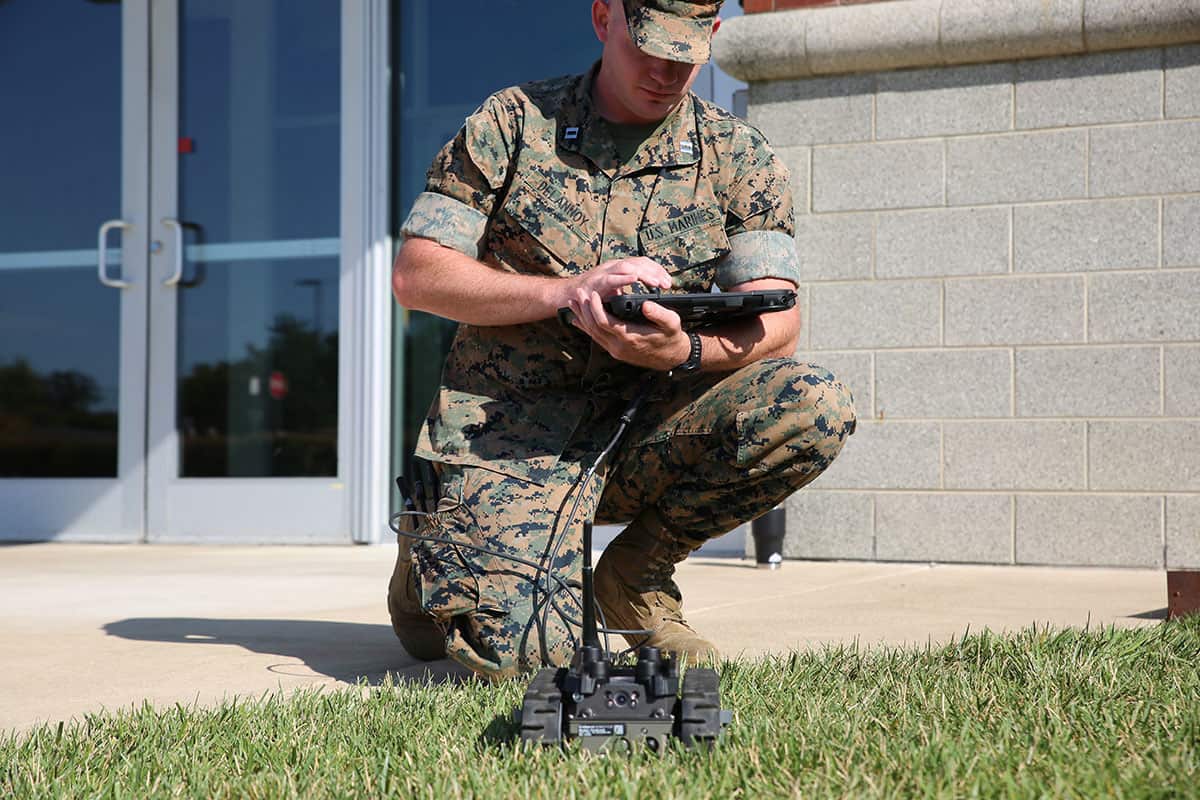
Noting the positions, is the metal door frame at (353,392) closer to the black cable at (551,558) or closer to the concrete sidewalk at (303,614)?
the concrete sidewalk at (303,614)

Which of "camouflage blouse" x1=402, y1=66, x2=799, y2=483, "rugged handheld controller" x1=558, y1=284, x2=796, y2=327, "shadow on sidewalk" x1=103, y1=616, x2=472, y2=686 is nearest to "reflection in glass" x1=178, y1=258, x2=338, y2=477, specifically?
"shadow on sidewalk" x1=103, y1=616, x2=472, y2=686

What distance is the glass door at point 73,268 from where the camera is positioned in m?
6.21

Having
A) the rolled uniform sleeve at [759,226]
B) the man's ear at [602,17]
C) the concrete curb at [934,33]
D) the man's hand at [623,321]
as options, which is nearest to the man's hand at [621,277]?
the man's hand at [623,321]

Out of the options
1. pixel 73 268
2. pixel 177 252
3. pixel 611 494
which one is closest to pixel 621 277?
pixel 611 494

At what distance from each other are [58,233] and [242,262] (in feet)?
3.33

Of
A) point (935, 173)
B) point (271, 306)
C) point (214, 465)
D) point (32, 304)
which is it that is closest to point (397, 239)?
point (271, 306)

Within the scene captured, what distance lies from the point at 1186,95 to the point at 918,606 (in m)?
→ 2.18

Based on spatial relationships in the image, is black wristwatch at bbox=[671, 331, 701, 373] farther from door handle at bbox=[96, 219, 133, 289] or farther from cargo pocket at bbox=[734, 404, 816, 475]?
door handle at bbox=[96, 219, 133, 289]

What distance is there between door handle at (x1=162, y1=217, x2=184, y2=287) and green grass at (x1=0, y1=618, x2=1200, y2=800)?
428cm

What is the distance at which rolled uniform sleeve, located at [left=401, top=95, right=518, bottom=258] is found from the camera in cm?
265

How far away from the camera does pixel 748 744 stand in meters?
1.69

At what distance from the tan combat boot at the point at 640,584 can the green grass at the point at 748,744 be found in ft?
1.60

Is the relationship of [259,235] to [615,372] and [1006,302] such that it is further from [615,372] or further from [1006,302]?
[615,372]

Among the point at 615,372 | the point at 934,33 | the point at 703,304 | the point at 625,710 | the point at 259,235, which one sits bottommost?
the point at 625,710
